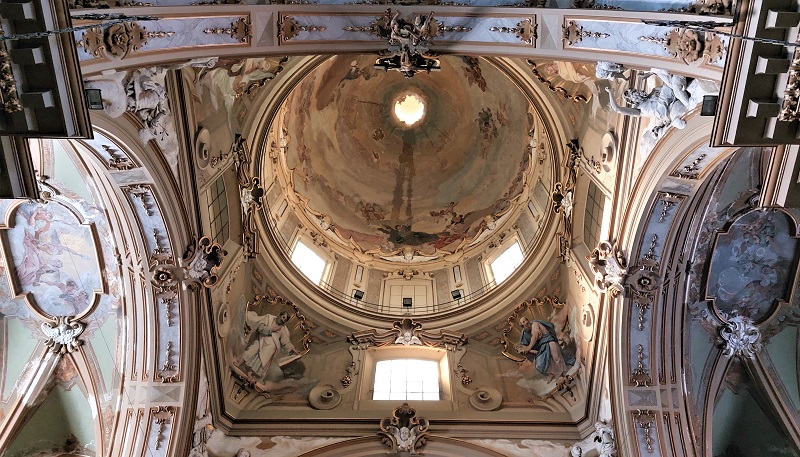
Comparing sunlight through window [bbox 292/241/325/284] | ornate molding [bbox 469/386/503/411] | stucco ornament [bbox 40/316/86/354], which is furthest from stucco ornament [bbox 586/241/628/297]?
stucco ornament [bbox 40/316/86/354]

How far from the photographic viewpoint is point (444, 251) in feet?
64.4

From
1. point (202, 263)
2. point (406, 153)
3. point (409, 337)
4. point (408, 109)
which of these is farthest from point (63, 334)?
point (408, 109)

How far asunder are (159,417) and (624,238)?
31.3 ft

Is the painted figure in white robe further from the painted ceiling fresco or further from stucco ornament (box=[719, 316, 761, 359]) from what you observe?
stucco ornament (box=[719, 316, 761, 359])

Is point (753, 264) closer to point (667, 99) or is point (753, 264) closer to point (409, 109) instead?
point (667, 99)

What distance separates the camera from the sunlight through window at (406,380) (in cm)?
1473

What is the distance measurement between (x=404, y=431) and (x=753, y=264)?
802 cm

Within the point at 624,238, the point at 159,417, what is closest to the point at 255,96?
the point at 159,417

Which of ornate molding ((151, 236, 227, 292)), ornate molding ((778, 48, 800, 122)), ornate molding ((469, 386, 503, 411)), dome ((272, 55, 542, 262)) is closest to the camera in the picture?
ornate molding ((778, 48, 800, 122))

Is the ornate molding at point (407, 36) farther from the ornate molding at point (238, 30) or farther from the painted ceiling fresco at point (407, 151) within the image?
the painted ceiling fresco at point (407, 151)

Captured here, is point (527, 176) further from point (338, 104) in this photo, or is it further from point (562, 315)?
point (338, 104)

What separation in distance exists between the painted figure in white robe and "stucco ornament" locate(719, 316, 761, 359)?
388 inches

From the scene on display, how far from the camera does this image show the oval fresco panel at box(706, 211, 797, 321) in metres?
12.4

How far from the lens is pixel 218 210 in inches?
520
